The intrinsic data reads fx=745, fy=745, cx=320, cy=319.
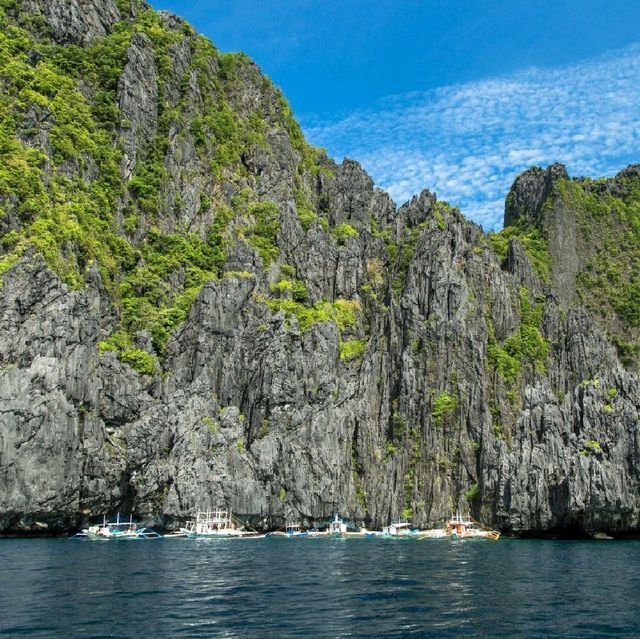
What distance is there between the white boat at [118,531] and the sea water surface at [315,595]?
2560 centimetres

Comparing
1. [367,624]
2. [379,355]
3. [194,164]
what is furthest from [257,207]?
[367,624]

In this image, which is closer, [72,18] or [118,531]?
[118,531]

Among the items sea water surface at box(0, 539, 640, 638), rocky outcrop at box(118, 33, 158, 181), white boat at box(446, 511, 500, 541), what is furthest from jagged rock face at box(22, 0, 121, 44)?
white boat at box(446, 511, 500, 541)

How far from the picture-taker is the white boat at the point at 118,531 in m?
92.4

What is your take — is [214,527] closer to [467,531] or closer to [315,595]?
[467,531]

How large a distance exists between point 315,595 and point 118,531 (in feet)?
205

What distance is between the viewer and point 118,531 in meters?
94.9

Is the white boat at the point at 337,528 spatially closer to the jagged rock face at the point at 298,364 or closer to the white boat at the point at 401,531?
the jagged rock face at the point at 298,364

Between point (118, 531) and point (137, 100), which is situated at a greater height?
point (137, 100)

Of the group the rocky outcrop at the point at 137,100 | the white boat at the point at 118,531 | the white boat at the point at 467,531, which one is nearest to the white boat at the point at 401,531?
the white boat at the point at 467,531

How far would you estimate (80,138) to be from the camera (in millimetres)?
129375

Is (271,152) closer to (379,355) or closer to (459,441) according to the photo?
(379,355)

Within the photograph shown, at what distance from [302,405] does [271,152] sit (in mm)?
66287

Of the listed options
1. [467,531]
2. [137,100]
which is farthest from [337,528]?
[137,100]
